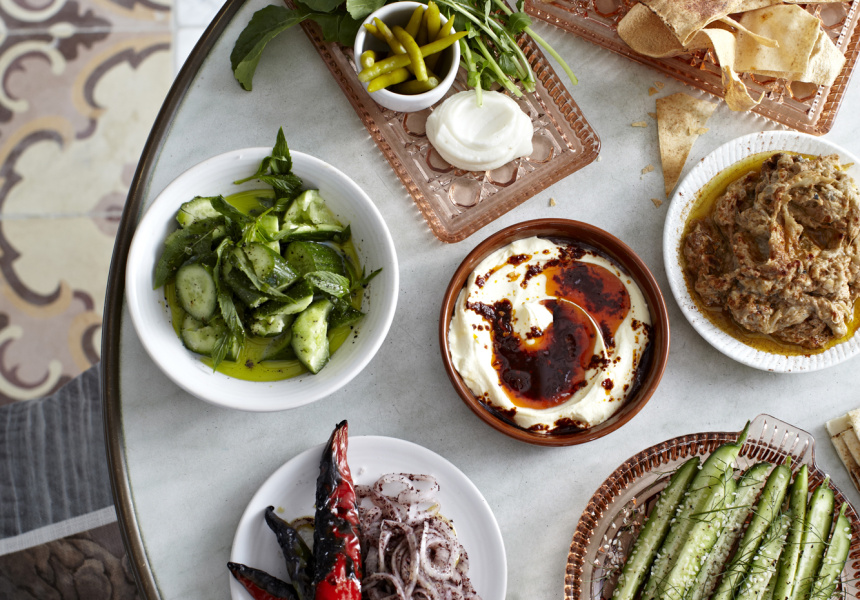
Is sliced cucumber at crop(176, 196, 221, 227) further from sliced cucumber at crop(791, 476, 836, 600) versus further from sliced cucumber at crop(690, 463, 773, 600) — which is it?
sliced cucumber at crop(791, 476, 836, 600)

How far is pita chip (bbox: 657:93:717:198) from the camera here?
251cm

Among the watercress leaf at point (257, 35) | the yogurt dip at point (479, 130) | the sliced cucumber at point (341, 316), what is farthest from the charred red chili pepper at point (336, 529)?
the watercress leaf at point (257, 35)

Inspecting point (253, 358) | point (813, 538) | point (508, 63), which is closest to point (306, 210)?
point (253, 358)

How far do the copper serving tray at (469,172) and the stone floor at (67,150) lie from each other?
1660 mm

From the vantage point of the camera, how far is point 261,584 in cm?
210

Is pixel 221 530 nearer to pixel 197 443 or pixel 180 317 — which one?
pixel 197 443

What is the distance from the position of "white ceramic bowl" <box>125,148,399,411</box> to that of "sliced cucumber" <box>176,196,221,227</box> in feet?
0.09

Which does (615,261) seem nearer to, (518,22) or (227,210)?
(518,22)

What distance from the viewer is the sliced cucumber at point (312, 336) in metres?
2.06

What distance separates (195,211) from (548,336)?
1.23 m

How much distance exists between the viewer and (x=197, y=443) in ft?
7.66

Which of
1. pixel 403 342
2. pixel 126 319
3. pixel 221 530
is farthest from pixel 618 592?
pixel 126 319

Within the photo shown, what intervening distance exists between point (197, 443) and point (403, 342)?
798 millimetres

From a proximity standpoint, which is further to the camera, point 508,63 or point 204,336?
Answer: point 508,63
